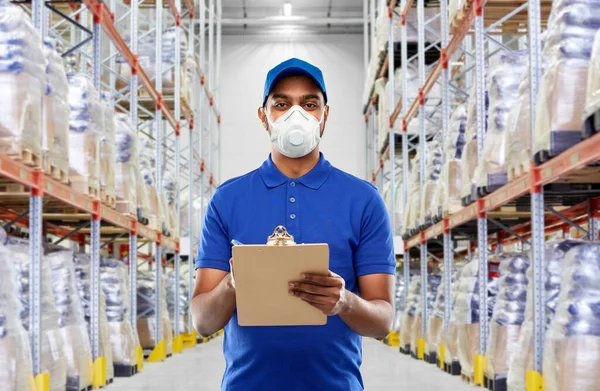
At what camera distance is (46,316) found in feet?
21.4

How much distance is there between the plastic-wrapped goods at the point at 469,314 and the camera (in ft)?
27.1

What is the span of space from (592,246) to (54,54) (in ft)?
13.7

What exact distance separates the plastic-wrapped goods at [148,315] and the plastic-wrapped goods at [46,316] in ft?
16.7

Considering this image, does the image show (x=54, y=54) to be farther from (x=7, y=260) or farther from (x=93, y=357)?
(x=93, y=357)

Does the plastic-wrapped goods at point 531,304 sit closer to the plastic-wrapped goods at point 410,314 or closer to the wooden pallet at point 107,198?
the wooden pallet at point 107,198

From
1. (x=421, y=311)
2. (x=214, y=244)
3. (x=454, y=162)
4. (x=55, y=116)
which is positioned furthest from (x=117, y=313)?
(x=214, y=244)

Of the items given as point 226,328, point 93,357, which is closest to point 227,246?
point 226,328

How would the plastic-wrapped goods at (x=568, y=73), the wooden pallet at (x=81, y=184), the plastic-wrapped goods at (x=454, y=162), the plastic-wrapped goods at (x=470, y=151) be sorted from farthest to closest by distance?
the plastic-wrapped goods at (x=454, y=162) → the plastic-wrapped goods at (x=470, y=151) → the wooden pallet at (x=81, y=184) → the plastic-wrapped goods at (x=568, y=73)

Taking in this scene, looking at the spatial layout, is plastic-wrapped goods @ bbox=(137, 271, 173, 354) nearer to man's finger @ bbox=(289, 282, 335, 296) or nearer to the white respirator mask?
the white respirator mask

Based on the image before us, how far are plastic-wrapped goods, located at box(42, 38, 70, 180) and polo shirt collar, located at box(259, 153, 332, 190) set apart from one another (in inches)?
167

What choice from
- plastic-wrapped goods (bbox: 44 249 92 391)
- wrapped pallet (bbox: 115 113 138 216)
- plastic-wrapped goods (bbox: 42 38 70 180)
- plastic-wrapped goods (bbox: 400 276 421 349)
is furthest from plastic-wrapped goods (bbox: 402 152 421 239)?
plastic-wrapped goods (bbox: 42 38 70 180)

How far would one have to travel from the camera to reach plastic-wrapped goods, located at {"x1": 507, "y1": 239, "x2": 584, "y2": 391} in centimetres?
612

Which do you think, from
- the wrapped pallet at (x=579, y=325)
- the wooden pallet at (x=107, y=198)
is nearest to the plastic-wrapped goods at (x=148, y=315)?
the wooden pallet at (x=107, y=198)

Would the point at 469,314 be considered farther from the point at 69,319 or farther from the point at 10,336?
the point at 10,336
